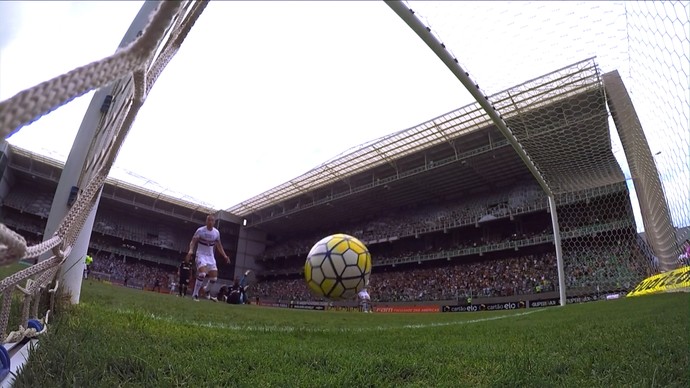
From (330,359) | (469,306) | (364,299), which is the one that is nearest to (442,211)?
(469,306)

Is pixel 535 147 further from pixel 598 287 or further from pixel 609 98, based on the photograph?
pixel 598 287

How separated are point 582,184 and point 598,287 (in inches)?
284

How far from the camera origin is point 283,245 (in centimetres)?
4306

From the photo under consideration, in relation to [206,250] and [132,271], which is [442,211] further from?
[132,271]

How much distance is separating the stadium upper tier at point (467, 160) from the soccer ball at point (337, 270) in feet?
18.3

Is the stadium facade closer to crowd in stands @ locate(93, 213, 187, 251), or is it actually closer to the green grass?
crowd in stands @ locate(93, 213, 187, 251)

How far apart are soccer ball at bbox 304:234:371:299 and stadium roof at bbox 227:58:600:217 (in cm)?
865

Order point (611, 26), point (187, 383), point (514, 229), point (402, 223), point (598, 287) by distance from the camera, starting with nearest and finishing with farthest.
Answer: point (187, 383)
point (611, 26)
point (598, 287)
point (514, 229)
point (402, 223)

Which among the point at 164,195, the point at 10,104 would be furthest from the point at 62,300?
the point at 164,195

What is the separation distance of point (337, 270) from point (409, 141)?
2378 centimetres

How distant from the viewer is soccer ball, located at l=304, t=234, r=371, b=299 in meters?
6.45

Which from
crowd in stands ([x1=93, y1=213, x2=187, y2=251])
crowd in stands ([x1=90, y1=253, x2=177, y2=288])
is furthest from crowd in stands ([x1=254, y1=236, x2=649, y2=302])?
crowd in stands ([x1=93, y1=213, x2=187, y2=251])

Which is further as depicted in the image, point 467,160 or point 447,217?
point 447,217

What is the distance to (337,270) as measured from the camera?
6496 millimetres
